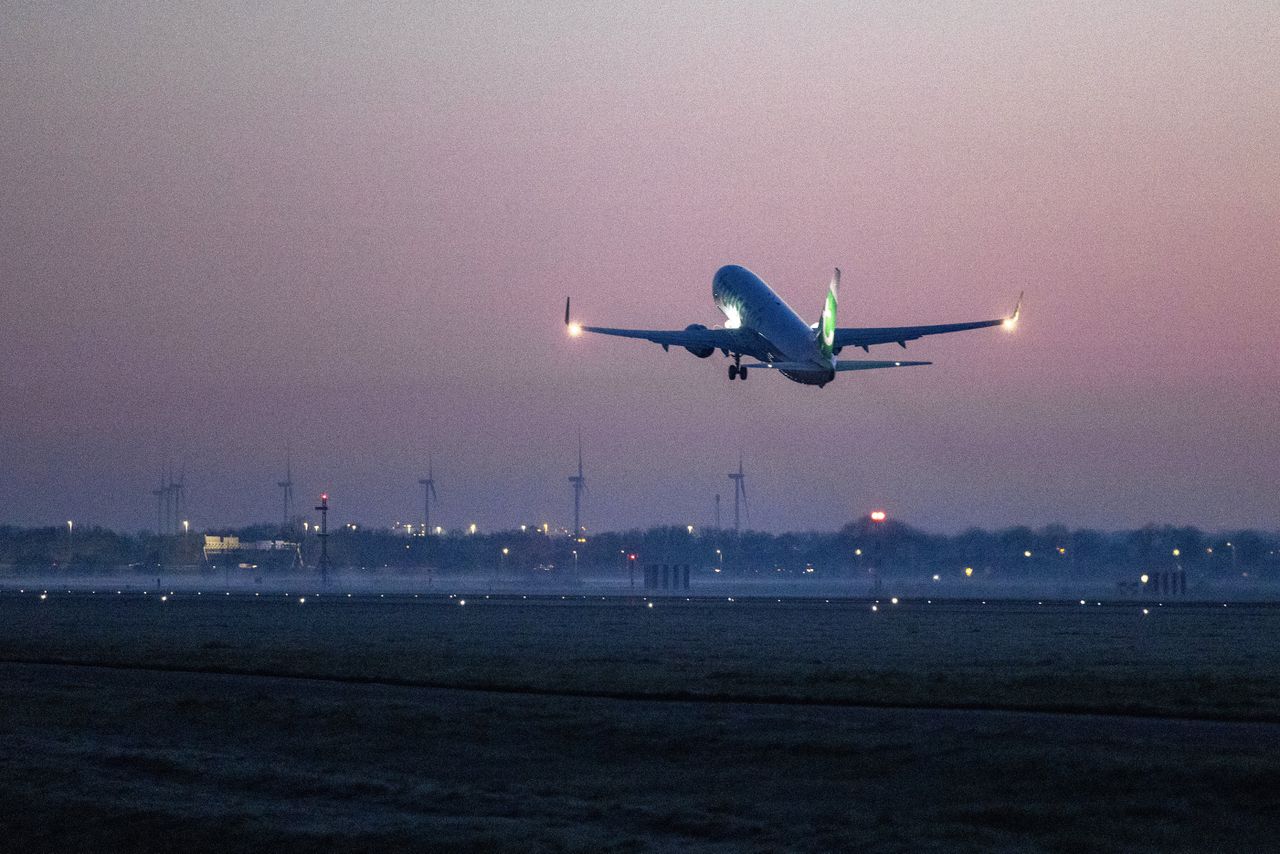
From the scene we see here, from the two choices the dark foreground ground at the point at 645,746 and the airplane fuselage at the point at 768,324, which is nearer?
the dark foreground ground at the point at 645,746

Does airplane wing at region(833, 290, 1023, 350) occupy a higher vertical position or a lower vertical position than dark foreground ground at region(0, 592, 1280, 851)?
higher

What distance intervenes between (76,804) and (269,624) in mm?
55735

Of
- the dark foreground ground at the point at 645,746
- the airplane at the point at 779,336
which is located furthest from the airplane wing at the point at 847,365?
the dark foreground ground at the point at 645,746

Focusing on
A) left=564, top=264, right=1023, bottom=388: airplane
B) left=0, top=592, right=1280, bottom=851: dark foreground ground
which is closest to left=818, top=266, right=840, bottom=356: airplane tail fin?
left=564, top=264, right=1023, bottom=388: airplane

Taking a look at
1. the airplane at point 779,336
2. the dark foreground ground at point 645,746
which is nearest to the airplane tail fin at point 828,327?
the airplane at point 779,336

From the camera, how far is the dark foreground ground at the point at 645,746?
91.3 feet

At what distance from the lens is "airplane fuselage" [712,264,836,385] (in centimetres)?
7981

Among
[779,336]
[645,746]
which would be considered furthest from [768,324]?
[645,746]

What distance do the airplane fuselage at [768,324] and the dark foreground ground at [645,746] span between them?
17.4 m

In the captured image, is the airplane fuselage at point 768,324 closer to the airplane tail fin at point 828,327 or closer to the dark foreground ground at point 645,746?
the airplane tail fin at point 828,327

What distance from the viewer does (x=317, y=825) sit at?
1163 inches

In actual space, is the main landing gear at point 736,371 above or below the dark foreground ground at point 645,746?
above

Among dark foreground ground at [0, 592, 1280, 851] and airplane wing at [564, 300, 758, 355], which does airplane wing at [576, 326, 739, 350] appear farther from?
dark foreground ground at [0, 592, 1280, 851]

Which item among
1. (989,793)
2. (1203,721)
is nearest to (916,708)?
(1203,721)
